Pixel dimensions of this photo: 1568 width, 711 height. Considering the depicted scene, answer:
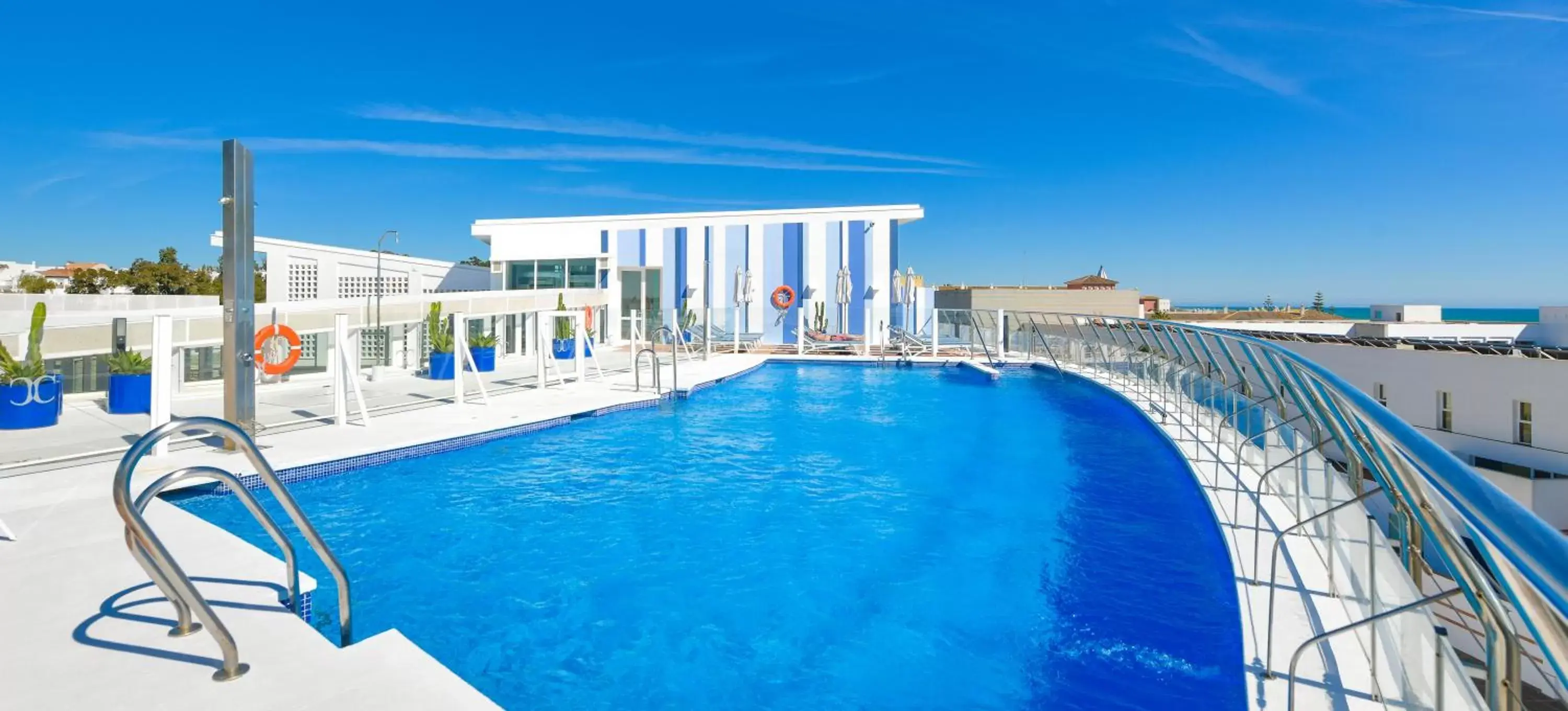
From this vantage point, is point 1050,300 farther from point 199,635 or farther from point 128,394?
point 199,635

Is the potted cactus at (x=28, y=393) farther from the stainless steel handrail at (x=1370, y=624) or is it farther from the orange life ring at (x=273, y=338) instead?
the stainless steel handrail at (x=1370, y=624)

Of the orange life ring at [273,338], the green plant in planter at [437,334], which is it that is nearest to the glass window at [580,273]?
the green plant in planter at [437,334]

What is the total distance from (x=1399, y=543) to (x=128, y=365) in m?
11.2

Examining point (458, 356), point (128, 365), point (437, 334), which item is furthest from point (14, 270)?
point (458, 356)

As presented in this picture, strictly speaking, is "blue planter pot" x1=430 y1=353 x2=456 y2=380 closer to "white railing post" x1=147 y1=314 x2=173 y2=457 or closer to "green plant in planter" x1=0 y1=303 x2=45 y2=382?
"green plant in planter" x1=0 y1=303 x2=45 y2=382

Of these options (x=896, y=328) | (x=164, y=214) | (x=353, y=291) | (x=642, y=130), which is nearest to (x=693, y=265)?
(x=896, y=328)

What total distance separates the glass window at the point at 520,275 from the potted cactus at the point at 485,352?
1049 centimetres

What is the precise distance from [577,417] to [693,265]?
14.2 meters

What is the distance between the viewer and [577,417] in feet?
32.2

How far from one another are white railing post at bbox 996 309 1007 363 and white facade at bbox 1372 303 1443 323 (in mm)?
38168

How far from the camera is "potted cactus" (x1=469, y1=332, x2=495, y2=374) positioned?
13.5 meters

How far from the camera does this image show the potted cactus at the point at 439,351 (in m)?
12.4

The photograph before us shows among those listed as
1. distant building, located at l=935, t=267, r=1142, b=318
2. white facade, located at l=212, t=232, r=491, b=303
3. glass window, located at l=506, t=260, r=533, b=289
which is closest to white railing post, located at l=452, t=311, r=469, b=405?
white facade, located at l=212, t=232, r=491, b=303

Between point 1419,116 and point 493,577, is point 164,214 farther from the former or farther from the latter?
point 1419,116
